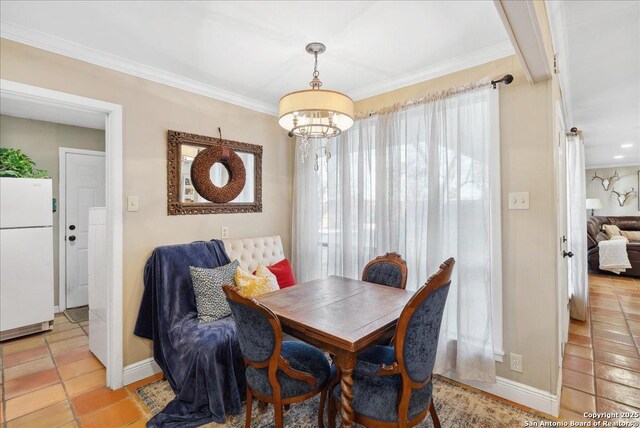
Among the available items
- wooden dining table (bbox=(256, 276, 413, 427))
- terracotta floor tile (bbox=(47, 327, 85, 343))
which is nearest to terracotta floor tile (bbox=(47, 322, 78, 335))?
terracotta floor tile (bbox=(47, 327, 85, 343))

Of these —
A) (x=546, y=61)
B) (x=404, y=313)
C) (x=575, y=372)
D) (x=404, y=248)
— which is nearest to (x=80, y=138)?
(x=404, y=248)

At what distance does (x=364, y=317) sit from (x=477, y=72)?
2.01 metres

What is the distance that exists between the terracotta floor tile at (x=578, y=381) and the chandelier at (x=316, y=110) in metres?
2.61

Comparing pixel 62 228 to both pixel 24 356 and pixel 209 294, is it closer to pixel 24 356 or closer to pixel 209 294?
pixel 24 356

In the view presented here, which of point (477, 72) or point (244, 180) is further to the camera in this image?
point (244, 180)

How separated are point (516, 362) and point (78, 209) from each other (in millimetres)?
5127

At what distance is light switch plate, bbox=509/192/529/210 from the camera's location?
6.93 feet

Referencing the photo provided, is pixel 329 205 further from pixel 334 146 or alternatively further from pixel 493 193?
pixel 493 193

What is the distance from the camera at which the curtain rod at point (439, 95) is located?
86.1 inches

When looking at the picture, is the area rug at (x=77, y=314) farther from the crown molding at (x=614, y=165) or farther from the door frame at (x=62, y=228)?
the crown molding at (x=614, y=165)

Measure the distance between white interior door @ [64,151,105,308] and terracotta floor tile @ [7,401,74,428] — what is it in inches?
95.9

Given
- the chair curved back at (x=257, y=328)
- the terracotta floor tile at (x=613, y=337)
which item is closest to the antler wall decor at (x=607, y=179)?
the terracotta floor tile at (x=613, y=337)

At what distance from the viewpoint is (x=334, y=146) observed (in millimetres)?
3232

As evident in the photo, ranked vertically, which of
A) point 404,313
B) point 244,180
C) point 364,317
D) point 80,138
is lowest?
point 364,317
